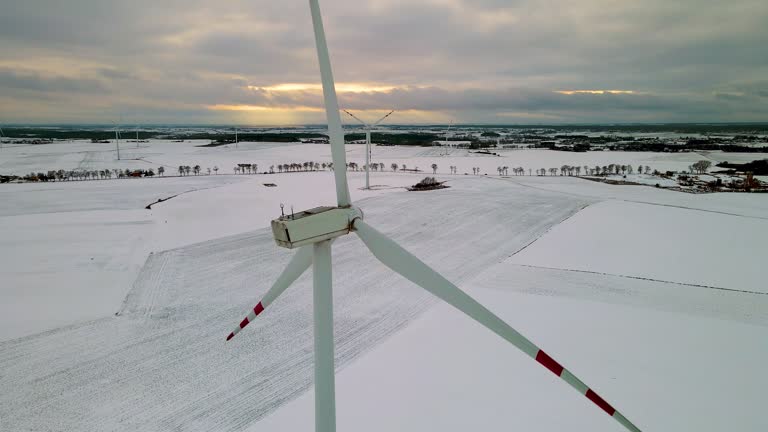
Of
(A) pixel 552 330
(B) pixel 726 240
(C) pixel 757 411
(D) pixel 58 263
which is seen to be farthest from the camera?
(B) pixel 726 240

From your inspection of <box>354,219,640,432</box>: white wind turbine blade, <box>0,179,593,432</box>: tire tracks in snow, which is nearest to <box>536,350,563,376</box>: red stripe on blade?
<box>354,219,640,432</box>: white wind turbine blade

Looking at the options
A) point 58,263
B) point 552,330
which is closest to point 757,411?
point 552,330

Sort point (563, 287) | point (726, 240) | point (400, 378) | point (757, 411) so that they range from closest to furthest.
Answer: point (757, 411)
point (400, 378)
point (563, 287)
point (726, 240)

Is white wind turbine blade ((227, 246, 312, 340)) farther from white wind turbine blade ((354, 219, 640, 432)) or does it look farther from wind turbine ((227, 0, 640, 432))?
white wind turbine blade ((354, 219, 640, 432))

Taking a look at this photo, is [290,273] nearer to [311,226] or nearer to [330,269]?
[330,269]

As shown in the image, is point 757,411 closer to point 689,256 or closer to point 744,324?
point 744,324

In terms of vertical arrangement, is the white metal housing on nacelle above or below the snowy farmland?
above

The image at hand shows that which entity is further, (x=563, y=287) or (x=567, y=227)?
(x=567, y=227)

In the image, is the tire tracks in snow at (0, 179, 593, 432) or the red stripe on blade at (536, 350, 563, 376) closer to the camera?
the red stripe on blade at (536, 350, 563, 376)
